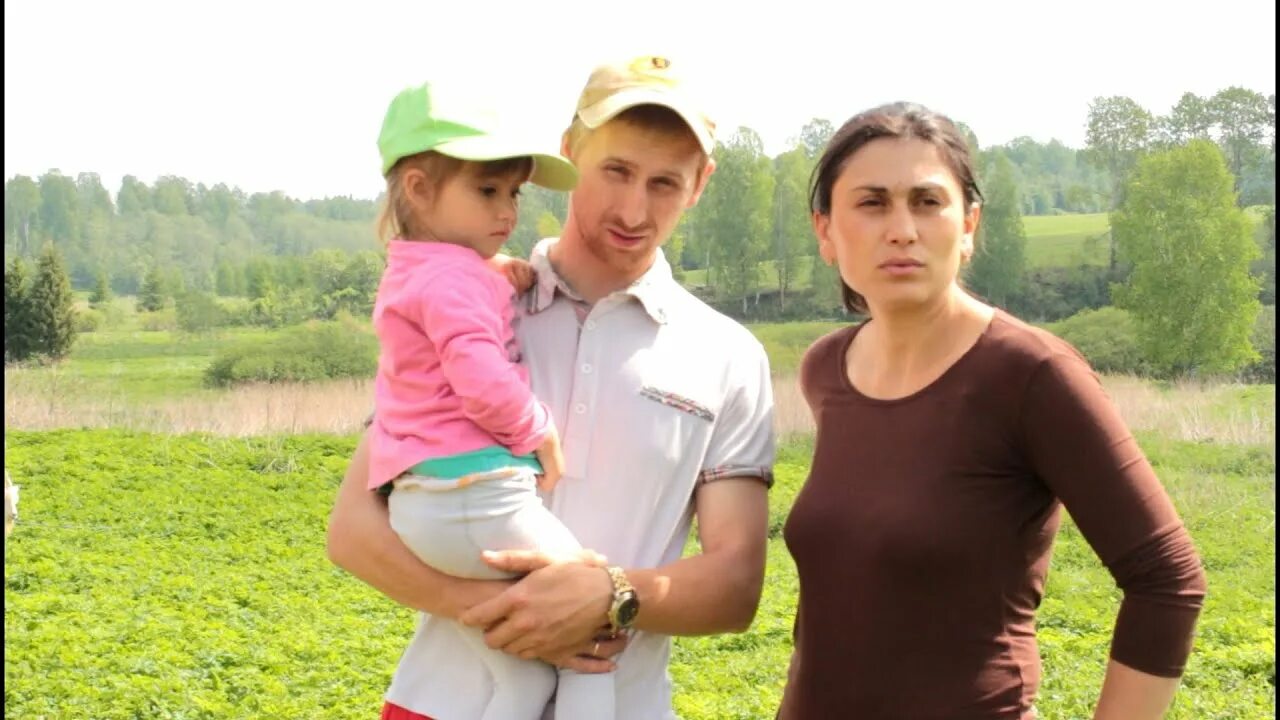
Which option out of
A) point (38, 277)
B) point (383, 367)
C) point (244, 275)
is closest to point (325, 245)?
point (244, 275)

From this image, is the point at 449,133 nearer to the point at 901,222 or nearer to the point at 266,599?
the point at 901,222

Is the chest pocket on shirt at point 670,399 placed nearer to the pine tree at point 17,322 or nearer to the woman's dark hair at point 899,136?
the woman's dark hair at point 899,136

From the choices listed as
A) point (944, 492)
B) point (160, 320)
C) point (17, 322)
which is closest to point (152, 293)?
point (160, 320)

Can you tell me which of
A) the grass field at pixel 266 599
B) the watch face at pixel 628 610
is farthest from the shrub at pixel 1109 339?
the watch face at pixel 628 610

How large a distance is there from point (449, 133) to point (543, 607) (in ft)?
2.46

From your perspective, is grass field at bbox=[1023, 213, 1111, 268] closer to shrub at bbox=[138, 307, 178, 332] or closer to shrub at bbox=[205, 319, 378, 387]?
shrub at bbox=[205, 319, 378, 387]

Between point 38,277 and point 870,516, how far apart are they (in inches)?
934

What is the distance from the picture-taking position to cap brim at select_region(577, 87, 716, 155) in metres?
2.04

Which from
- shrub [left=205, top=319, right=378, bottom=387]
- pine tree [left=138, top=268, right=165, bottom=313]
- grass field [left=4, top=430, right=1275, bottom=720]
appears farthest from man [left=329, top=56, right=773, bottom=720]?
pine tree [left=138, top=268, right=165, bottom=313]

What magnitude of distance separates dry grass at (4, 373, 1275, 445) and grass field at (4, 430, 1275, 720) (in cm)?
53

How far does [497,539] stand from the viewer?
2002 millimetres

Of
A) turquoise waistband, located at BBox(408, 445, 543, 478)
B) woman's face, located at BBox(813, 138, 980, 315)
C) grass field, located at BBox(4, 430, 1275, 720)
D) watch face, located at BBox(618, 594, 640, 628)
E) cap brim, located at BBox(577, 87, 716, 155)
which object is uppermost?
cap brim, located at BBox(577, 87, 716, 155)

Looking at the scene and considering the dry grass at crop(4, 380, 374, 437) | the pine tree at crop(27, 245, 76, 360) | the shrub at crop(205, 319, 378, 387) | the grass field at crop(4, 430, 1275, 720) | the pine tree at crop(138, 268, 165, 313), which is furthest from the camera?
the pine tree at crop(138, 268, 165, 313)

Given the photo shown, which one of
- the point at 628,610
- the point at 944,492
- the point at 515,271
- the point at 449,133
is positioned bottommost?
the point at 628,610
